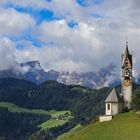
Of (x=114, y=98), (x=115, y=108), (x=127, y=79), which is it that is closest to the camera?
(x=115, y=108)

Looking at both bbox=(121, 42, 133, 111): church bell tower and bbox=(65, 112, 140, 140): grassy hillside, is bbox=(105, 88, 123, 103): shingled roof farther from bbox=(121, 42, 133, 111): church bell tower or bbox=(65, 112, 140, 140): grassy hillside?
bbox=(65, 112, 140, 140): grassy hillside

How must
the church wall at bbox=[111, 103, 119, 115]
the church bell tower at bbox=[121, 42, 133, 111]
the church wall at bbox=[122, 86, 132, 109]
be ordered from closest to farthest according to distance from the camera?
the church wall at bbox=[111, 103, 119, 115] < the church wall at bbox=[122, 86, 132, 109] < the church bell tower at bbox=[121, 42, 133, 111]

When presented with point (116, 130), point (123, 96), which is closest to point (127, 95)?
point (123, 96)

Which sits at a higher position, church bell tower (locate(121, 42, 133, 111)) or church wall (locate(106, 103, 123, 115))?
church bell tower (locate(121, 42, 133, 111))

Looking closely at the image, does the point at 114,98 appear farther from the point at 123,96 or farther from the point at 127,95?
the point at 127,95

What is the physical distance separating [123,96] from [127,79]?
593cm

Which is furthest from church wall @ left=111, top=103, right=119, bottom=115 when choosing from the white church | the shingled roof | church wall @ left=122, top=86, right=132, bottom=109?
church wall @ left=122, top=86, right=132, bottom=109

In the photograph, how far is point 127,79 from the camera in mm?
163375

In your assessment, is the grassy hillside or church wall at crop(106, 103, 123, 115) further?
church wall at crop(106, 103, 123, 115)

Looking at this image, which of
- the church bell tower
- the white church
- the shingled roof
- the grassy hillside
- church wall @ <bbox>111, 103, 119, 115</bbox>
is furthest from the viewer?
the church bell tower

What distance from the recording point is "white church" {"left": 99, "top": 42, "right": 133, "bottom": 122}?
15862 cm

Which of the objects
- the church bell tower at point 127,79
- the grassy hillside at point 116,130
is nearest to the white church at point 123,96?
the church bell tower at point 127,79

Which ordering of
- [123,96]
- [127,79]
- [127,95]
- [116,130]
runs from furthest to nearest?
1. [127,79]
2. [123,96]
3. [127,95]
4. [116,130]

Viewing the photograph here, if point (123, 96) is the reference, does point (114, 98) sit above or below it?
below
